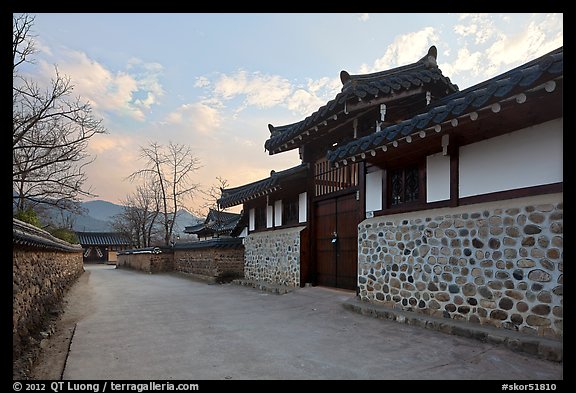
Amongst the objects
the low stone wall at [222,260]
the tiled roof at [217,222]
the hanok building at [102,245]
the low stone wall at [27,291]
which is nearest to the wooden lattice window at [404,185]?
the low stone wall at [27,291]

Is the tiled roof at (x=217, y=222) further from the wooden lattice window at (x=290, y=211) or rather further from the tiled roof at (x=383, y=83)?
the tiled roof at (x=383, y=83)

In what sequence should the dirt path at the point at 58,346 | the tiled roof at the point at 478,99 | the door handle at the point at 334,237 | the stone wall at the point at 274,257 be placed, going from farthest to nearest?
the stone wall at the point at 274,257
the door handle at the point at 334,237
the dirt path at the point at 58,346
the tiled roof at the point at 478,99

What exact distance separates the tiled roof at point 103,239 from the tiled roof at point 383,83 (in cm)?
3928

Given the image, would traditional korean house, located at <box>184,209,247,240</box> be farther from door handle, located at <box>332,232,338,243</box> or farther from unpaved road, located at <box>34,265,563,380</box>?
unpaved road, located at <box>34,265,563,380</box>

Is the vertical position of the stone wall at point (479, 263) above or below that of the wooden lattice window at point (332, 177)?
below

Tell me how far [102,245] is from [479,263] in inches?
1765

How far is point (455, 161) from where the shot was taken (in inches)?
224

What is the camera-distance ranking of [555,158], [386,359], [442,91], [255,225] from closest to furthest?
[386,359], [555,158], [442,91], [255,225]

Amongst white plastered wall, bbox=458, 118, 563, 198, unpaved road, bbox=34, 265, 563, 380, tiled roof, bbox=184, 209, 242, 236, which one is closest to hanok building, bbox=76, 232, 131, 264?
tiled roof, bbox=184, 209, 242, 236

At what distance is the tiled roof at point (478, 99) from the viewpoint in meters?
3.59

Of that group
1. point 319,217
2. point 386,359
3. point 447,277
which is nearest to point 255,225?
point 319,217

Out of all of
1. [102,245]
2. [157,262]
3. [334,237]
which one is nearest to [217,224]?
[157,262]

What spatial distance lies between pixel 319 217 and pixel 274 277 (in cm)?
268
